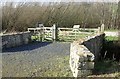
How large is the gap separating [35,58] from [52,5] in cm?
1572

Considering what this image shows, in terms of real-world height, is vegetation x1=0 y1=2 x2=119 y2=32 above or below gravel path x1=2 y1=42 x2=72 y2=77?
above

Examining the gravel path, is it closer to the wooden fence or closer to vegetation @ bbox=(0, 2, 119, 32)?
the wooden fence

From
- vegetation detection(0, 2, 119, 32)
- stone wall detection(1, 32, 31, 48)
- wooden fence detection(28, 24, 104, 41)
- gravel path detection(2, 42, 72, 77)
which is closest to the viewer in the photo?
gravel path detection(2, 42, 72, 77)

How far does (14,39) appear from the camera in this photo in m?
15.7

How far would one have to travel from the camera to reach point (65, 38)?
65.1 feet

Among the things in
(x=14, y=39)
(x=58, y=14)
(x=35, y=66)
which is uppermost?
(x=58, y=14)

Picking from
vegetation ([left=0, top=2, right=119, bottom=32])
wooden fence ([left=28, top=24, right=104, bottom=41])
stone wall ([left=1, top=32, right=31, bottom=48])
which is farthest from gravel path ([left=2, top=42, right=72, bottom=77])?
vegetation ([left=0, top=2, right=119, bottom=32])

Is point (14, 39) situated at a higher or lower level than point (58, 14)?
lower

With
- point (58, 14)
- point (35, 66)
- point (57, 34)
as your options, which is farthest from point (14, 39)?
point (58, 14)

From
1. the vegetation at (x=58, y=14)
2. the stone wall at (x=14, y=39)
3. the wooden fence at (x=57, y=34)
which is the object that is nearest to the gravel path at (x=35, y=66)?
the stone wall at (x=14, y=39)

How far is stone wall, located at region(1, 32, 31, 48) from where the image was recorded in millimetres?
14907

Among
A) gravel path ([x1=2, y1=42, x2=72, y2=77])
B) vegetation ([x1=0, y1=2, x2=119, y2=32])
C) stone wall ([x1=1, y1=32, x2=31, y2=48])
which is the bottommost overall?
gravel path ([x1=2, y1=42, x2=72, y2=77])

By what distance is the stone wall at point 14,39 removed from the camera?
48.9 ft

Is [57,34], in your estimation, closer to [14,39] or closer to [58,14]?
[14,39]
